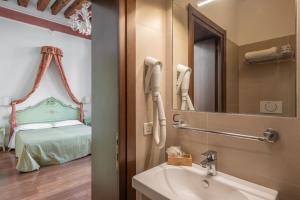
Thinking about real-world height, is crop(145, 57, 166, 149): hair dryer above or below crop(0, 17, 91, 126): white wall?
below

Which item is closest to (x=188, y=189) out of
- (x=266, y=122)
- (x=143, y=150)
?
(x=143, y=150)

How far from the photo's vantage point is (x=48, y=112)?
4.30 meters

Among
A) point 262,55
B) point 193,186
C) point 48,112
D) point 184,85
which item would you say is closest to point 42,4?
point 48,112

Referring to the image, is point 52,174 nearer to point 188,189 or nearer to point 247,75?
point 188,189

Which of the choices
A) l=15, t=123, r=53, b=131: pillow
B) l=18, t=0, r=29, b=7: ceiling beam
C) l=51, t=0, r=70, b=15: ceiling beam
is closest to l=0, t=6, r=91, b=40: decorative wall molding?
l=18, t=0, r=29, b=7: ceiling beam

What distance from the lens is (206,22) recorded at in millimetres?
1273

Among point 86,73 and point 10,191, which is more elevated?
point 86,73

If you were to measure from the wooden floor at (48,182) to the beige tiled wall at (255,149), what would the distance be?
1734 millimetres

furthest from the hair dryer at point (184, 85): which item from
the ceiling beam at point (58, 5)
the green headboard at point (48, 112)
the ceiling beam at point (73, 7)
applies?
the green headboard at point (48, 112)

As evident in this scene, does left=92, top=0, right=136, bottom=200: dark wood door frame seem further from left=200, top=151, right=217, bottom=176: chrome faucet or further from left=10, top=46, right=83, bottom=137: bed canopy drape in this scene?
left=10, top=46, right=83, bottom=137: bed canopy drape

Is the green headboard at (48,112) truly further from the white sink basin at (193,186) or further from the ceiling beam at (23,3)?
the white sink basin at (193,186)

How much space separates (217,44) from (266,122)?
0.59 m

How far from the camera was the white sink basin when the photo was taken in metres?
0.90

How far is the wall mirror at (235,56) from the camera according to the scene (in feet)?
3.02
